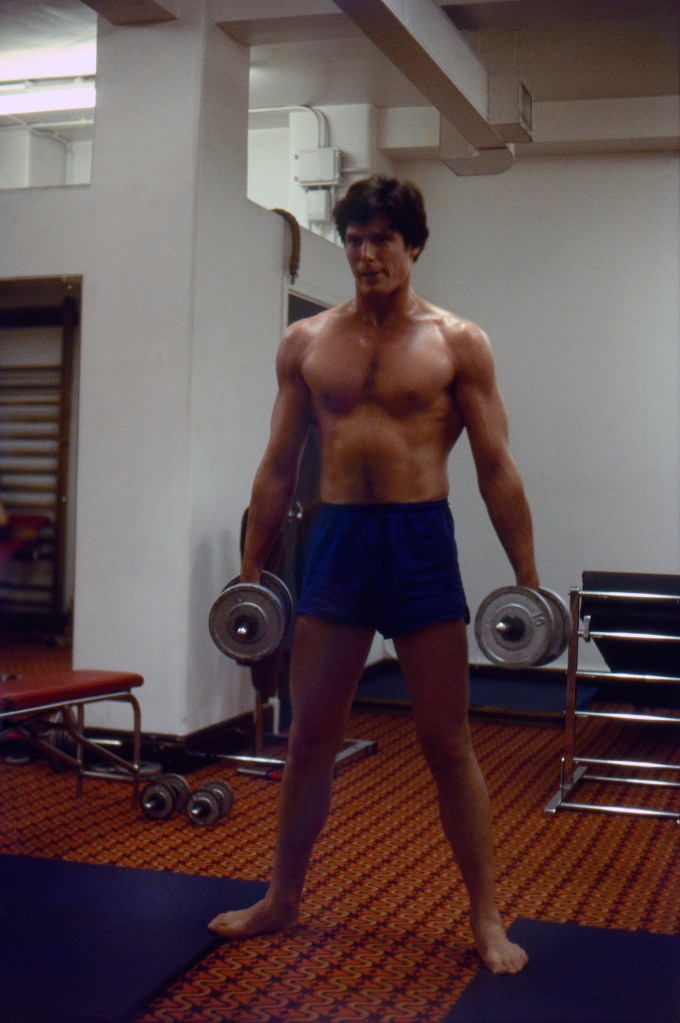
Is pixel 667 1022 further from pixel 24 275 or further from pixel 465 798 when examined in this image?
pixel 24 275

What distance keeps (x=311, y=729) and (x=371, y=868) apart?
3.35ft

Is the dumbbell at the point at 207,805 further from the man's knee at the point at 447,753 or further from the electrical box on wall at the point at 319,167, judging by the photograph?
the electrical box on wall at the point at 319,167

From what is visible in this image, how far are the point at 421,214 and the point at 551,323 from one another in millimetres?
4289

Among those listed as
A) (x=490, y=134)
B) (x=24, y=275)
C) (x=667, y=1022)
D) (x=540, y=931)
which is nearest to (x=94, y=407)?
(x=24, y=275)

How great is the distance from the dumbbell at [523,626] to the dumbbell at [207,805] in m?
1.66

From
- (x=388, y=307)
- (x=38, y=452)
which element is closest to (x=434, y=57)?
(x=388, y=307)

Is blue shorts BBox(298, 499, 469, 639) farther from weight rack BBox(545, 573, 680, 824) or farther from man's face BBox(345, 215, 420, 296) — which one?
weight rack BBox(545, 573, 680, 824)

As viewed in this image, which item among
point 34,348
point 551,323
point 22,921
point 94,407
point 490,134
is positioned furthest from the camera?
point 34,348

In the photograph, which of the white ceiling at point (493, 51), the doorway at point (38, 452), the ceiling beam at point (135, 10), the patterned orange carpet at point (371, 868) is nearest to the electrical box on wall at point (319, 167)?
the white ceiling at point (493, 51)

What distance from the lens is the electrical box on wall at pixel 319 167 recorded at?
6.23 metres

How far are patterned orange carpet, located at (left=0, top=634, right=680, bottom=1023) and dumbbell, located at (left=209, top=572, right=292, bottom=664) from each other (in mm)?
703

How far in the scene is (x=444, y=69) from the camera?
4.30 meters

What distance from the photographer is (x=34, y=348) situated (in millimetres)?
7965

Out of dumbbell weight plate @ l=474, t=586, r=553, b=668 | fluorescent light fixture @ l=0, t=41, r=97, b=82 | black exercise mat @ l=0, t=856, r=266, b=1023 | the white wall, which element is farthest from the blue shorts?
the white wall
